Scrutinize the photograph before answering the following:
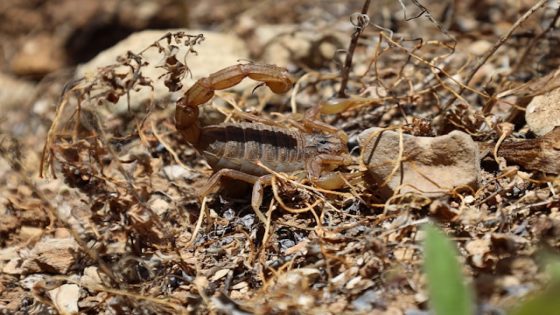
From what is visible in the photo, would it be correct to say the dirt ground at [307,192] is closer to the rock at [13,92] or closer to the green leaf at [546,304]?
A: the green leaf at [546,304]

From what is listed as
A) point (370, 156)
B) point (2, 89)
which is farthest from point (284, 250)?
point (2, 89)

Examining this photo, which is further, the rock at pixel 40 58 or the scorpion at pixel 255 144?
the rock at pixel 40 58

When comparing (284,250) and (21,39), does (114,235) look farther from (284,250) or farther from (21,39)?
(21,39)

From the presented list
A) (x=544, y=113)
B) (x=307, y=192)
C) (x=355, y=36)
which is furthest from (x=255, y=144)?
(x=544, y=113)

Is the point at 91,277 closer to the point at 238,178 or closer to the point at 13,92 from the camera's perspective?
the point at 238,178

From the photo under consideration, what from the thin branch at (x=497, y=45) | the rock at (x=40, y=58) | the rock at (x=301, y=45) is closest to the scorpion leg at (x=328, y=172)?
the thin branch at (x=497, y=45)

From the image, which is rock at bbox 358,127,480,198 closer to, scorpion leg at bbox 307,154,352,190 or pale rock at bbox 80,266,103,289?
scorpion leg at bbox 307,154,352,190

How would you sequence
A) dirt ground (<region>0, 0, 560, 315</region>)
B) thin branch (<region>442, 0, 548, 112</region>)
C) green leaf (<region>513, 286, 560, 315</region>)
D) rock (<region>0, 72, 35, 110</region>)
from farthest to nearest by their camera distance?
rock (<region>0, 72, 35, 110</region>), thin branch (<region>442, 0, 548, 112</region>), dirt ground (<region>0, 0, 560, 315</region>), green leaf (<region>513, 286, 560, 315</region>)

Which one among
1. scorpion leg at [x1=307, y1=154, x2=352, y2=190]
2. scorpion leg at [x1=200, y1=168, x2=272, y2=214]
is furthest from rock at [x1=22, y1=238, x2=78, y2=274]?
scorpion leg at [x1=307, y1=154, x2=352, y2=190]
